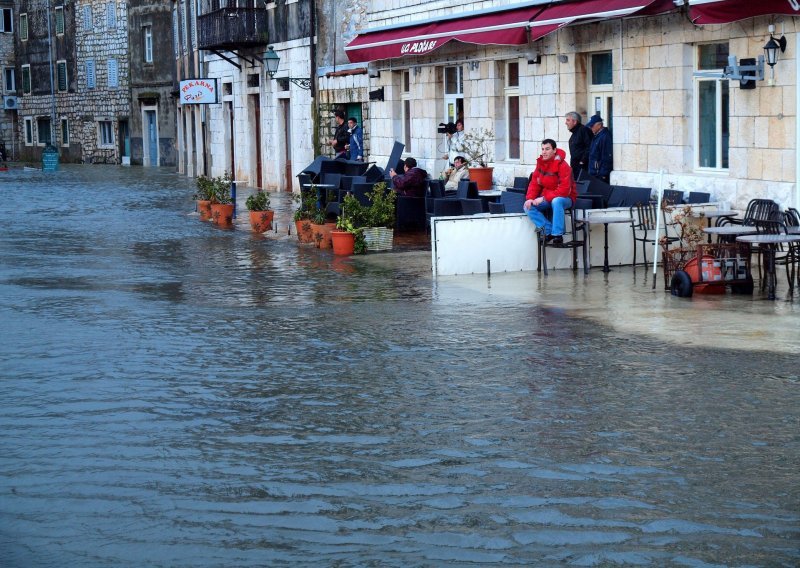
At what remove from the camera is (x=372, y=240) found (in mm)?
18656

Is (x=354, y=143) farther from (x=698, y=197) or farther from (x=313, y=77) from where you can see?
(x=698, y=197)

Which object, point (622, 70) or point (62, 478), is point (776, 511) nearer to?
point (62, 478)

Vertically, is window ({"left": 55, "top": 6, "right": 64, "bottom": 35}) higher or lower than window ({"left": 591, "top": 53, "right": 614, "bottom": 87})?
higher

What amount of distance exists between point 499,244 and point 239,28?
22.0 metres

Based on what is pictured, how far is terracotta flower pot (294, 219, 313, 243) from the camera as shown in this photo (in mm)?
20094

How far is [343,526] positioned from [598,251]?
10.3 m

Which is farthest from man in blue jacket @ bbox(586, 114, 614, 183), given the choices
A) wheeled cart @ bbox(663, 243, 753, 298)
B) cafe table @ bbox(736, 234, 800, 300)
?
cafe table @ bbox(736, 234, 800, 300)

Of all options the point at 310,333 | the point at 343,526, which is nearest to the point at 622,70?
the point at 310,333

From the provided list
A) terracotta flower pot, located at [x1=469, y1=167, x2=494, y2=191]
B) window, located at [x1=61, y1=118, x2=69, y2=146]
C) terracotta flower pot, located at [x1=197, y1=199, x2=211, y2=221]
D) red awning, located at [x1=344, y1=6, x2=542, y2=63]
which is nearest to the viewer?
red awning, located at [x1=344, y1=6, x2=542, y2=63]

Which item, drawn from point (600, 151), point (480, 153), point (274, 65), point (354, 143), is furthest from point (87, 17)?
point (600, 151)

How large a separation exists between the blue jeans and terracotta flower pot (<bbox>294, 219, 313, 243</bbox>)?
17.1 ft

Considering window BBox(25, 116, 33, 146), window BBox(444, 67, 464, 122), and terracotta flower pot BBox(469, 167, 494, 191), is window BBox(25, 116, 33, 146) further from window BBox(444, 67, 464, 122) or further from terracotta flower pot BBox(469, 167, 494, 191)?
terracotta flower pot BBox(469, 167, 494, 191)

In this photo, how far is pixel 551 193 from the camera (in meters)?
15.8

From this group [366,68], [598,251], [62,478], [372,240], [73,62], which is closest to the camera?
[62,478]
